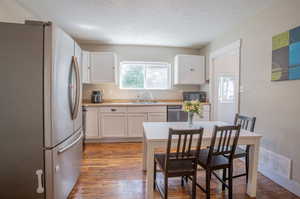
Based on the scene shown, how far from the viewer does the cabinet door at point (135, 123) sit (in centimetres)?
397

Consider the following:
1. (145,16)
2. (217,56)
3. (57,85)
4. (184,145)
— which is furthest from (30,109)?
(217,56)

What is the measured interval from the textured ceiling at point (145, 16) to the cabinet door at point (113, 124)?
5.86 ft

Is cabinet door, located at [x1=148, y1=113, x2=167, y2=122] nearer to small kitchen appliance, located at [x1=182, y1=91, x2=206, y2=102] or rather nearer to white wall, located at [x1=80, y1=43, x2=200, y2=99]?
white wall, located at [x1=80, y1=43, x2=200, y2=99]

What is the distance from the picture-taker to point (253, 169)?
1941 millimetres

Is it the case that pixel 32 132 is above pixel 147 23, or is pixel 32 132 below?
below

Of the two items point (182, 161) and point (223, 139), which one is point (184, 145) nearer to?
point (182, 161)

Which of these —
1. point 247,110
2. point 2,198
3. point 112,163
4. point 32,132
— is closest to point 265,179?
point 247,110

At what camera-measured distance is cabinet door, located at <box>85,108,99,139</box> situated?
3863mm

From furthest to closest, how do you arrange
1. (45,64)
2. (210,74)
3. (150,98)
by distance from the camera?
(150,98) < (210,74) < (45,64)

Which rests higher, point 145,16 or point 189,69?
point 145,16

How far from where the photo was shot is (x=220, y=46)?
370 centimetres

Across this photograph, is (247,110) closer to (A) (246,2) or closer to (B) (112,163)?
(A) (246,2)

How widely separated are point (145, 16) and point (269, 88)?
2.15m

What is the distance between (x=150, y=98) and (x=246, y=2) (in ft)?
9.57
